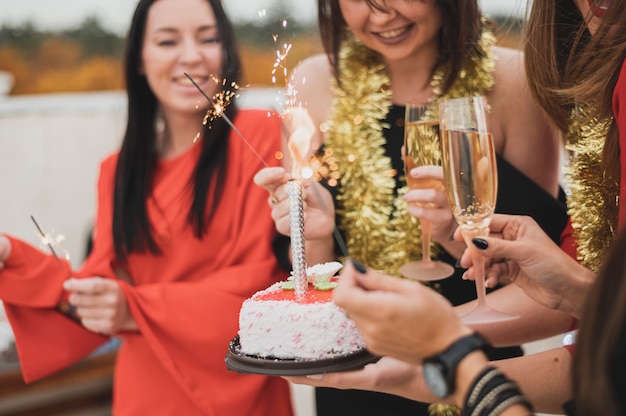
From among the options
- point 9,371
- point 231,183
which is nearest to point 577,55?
point 231,183

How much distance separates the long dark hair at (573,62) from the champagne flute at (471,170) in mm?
209

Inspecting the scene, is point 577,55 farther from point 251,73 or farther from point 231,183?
point 251,73

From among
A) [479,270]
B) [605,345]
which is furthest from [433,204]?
[605,345]

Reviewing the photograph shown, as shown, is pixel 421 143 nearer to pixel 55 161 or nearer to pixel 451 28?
pixel 451 28

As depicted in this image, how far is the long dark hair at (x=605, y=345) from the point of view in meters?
0.77

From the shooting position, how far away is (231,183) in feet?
6.37

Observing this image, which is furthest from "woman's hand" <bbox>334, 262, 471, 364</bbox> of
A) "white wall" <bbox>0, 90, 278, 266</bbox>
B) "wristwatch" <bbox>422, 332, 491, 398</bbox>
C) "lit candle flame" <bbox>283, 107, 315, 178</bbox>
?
"white wall" <bbox>0, 90, 278, 266</bbox>

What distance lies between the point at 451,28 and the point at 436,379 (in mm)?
994

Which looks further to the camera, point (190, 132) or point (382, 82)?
point (190, 132)

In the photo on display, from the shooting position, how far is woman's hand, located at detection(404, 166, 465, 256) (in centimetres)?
141

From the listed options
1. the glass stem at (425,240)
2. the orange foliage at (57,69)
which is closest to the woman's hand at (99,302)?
the glass stem at (425,240)

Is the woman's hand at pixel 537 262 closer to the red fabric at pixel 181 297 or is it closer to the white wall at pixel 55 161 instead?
the red fabric at pixel 181 297

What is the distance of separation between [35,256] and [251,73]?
0.99m

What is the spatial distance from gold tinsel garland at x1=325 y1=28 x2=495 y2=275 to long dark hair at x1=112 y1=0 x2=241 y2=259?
31 cm
